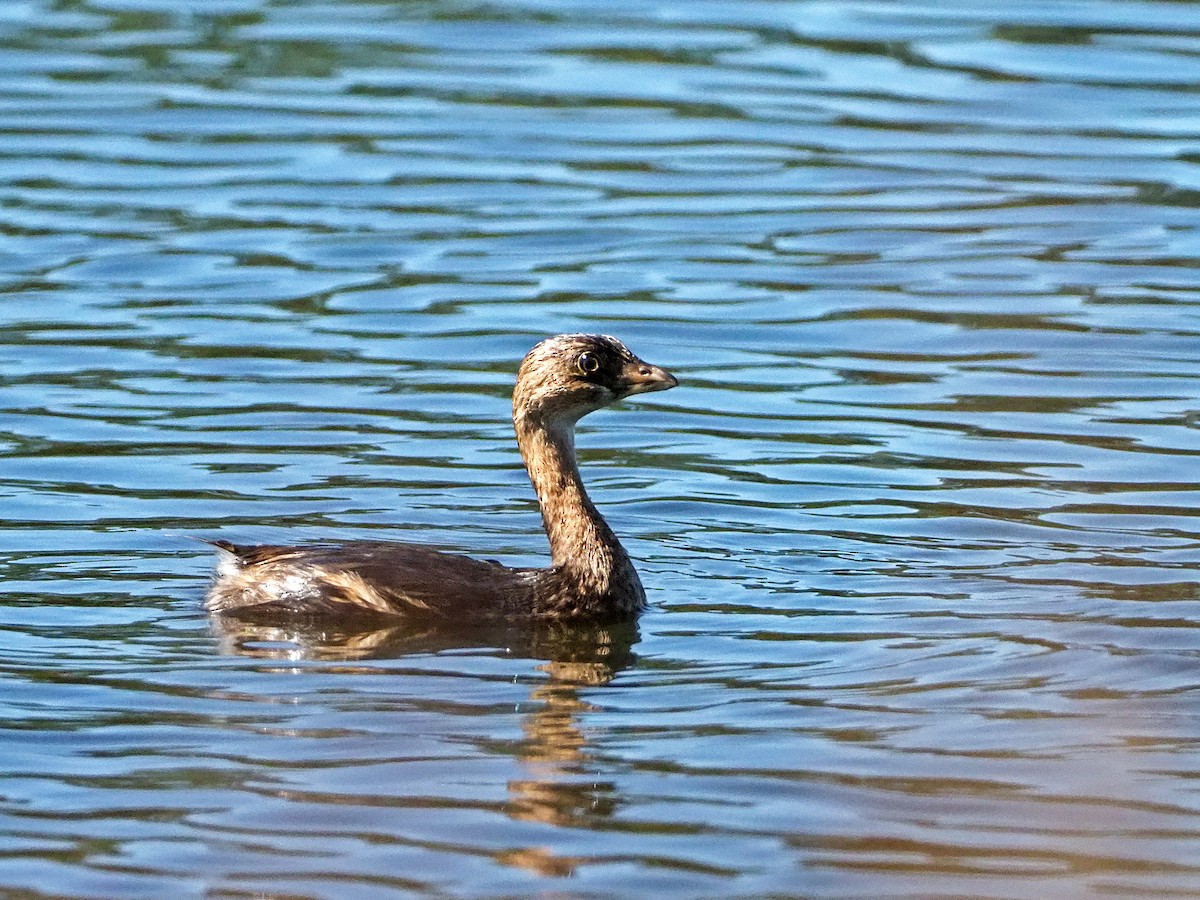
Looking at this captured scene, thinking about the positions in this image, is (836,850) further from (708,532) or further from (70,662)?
(708,532)

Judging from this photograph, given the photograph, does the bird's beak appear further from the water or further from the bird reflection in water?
the bird reflection in water

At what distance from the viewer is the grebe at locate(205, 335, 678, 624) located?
9938 millimetres

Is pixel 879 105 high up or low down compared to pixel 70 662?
up

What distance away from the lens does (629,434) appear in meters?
13.2

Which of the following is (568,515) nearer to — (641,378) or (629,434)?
(641,378)

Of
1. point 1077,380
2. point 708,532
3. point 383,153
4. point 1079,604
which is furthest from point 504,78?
point 1079,604

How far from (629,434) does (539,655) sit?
11.9 feet

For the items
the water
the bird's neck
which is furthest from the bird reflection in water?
the bird's neck

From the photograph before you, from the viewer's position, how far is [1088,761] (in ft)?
26.7

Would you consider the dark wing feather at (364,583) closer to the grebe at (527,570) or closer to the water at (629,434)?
the grebe at (527,570)

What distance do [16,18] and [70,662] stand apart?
14.9m

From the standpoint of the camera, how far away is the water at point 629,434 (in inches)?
302

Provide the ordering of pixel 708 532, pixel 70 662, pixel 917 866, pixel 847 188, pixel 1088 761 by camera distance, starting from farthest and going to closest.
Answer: pixel 847 188 < pixel 708 532 < pixel 70 662 < pixel 1088 761 < pixel 917 866

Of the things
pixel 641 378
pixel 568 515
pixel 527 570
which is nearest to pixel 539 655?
pixel 527 570
